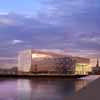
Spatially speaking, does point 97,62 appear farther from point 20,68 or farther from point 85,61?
point 20,68

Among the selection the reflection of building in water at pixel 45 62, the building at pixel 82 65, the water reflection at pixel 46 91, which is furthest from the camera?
the building at pixel 82 65

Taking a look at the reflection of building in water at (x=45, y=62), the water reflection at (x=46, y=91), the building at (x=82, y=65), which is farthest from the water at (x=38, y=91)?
the building at (x=82, y=65)

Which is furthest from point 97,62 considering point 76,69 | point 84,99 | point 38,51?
point 84,99

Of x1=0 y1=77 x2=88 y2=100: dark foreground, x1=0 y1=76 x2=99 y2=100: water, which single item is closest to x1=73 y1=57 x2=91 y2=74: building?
x1=0 y1=77 x2=88 y2=100: dark foreground

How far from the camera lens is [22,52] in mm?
57250

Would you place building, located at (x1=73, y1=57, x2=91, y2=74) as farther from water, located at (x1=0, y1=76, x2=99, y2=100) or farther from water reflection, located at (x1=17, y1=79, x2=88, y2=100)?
water reflection, located at (x1=17, y1=79, x2=88, y2=100)

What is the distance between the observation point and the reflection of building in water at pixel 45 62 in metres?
52.5

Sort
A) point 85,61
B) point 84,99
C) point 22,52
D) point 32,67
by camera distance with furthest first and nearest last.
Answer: point 85,61 < point 22,52 < point 32,67 < point 84,99

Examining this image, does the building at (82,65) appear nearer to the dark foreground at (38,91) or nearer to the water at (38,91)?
the dark foreground at (38,91)

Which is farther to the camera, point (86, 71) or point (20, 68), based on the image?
point (86, 71)

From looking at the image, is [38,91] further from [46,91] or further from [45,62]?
[45,62]

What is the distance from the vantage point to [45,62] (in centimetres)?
5391

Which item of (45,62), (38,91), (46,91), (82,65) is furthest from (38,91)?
(82,65)

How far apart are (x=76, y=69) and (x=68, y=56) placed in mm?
4216
